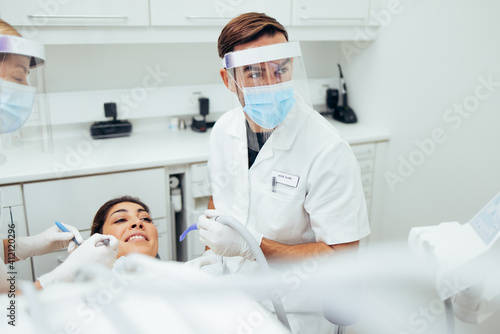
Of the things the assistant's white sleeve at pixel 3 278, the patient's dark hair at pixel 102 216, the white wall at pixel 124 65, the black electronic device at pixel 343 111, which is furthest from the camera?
the black electronic device at pixel 343 111

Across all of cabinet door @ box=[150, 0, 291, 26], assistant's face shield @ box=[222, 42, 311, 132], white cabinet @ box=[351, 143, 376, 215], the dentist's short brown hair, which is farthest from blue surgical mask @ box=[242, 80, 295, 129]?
white cabinet @ box=[351, 143, 376, 215]

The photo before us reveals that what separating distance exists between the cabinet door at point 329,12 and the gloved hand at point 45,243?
167cm

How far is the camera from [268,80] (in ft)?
4.17

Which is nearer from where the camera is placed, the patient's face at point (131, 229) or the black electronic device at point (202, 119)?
the patient's face at point (131, 229)

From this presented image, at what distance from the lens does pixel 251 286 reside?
43.9 inches

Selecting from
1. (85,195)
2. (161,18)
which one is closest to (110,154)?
(85,195)

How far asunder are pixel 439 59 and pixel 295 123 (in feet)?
3.84

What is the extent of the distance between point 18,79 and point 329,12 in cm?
179

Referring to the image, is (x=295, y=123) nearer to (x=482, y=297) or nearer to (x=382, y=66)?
(x=482, y=297)

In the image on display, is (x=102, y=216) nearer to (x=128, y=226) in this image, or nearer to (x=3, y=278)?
(x=128, y=226)

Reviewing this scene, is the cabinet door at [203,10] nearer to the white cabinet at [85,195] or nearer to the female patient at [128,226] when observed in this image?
the white cabinet at [85,195]

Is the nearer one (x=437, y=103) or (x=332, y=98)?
(x=437, y=103)

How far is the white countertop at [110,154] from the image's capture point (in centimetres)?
181

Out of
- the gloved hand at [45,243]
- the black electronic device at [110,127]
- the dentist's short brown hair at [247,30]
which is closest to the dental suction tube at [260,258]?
the gloved hand at [45,243]
